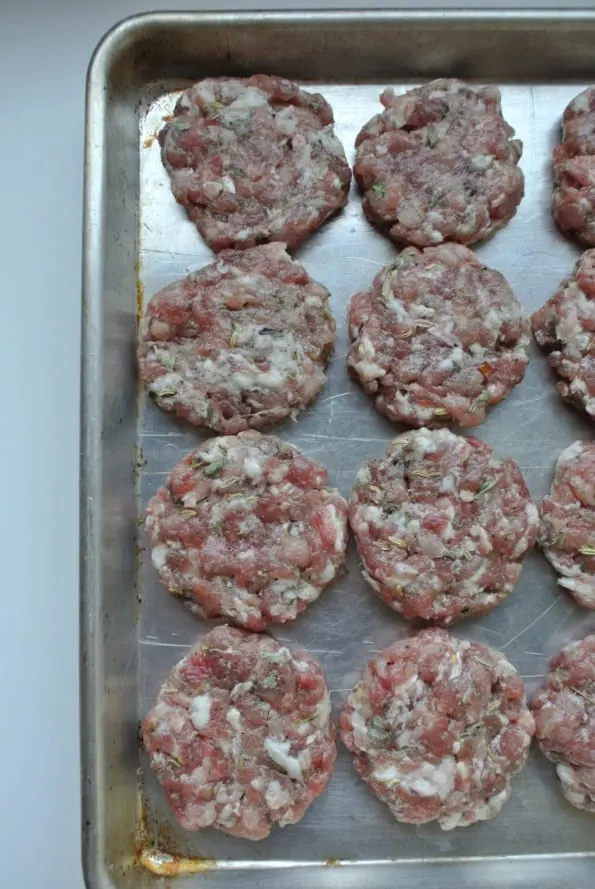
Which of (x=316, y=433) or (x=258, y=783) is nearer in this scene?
(x=258, y=783)

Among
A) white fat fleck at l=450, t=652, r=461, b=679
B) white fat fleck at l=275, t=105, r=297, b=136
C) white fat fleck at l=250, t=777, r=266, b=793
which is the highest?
white fat fleck at l=275, t=105, r=297, b=136

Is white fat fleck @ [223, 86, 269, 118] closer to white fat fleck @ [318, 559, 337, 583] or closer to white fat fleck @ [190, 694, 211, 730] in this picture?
white fat fleck @ [318, 559, 337, 583]

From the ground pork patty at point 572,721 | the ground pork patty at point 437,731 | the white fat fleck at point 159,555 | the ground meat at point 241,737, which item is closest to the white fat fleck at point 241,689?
the ground meat at point 241,737

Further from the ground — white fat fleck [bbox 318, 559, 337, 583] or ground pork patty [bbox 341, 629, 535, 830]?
white fat fleck [bbox 318, 559, 337, 583]

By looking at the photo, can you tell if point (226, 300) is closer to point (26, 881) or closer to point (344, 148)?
point (344, 148)

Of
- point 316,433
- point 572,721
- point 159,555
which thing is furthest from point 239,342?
point 572,721

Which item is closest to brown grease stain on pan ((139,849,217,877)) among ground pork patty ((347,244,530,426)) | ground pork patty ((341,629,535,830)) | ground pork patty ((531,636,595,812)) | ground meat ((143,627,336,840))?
ground meat ((143,627,336,840))

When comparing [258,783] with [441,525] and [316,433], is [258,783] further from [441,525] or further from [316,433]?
[316,433]
